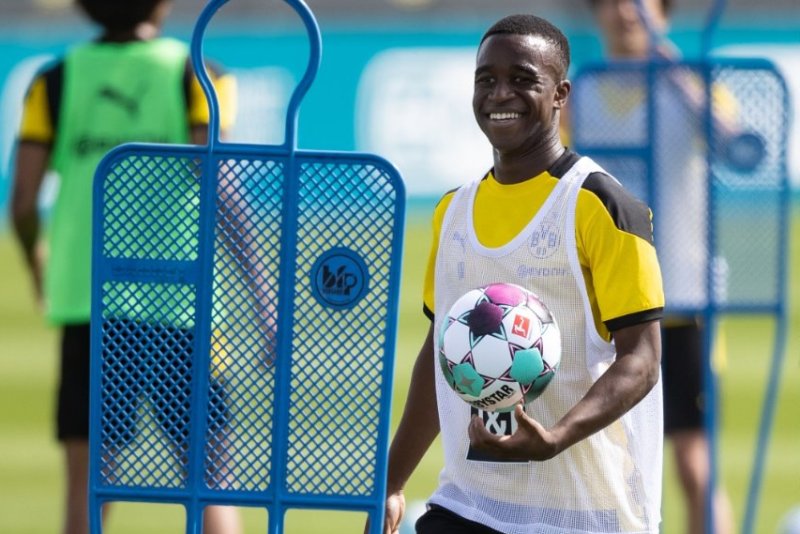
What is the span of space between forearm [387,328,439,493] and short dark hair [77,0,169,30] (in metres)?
2.17

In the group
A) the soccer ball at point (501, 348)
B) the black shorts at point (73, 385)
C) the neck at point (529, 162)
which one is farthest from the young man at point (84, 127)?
the soccer ball at point (501, 348)

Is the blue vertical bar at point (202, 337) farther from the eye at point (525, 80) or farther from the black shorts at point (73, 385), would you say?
the black shorts at point (73, 385)

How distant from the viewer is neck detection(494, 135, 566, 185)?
3.67 meters

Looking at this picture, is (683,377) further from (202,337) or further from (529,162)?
(202,337)

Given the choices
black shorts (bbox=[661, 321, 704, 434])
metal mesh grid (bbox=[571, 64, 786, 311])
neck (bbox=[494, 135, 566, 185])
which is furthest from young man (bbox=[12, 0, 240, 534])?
black shorts (bbox=[661, 321, 704, 434])

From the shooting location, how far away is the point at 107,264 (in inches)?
143

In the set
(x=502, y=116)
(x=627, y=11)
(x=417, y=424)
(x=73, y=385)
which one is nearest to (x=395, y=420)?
(x=627, y=11)

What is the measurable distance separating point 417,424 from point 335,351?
43 centimetres

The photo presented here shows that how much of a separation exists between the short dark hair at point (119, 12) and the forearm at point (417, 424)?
217cm

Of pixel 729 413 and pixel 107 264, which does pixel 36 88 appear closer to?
pixel 107 264

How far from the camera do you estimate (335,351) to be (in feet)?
11.7

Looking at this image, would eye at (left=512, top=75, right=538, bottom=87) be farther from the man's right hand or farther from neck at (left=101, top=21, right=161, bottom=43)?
neck at (left=101, top=21, right=161, bottom=43)

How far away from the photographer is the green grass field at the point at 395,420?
765 centimetres

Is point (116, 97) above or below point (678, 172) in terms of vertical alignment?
above
